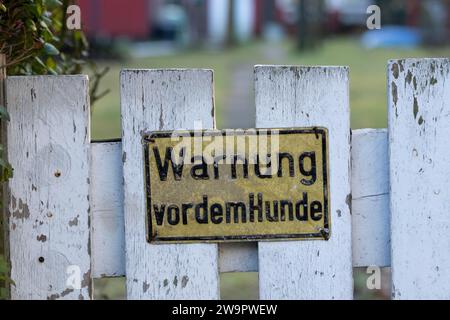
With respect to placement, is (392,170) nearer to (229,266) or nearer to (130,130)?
(229,266)

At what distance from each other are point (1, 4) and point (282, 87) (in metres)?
0.79

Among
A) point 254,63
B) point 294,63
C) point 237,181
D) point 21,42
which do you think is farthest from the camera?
point 294,63

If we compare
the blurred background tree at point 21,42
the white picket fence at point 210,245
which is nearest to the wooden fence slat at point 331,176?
the white picket fence at point 210,245

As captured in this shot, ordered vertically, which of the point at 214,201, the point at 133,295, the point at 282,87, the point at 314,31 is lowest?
the point at 133,295

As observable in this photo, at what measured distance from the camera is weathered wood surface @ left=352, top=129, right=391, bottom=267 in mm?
2504

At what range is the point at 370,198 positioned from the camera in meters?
2.53

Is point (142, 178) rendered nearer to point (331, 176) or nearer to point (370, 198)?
point (331, 176)

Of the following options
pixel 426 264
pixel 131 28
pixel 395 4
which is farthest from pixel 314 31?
pixel 426 264

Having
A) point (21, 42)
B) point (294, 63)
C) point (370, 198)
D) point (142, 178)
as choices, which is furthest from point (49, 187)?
point (294, 63)

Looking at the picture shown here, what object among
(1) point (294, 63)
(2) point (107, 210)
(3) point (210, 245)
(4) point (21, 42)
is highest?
(1) point (294, 63)

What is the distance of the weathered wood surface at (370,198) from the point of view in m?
2.50

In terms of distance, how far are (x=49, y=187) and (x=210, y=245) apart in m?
0.48

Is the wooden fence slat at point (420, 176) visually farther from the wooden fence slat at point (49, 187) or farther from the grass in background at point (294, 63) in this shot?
the grass in background at point (294, 63)

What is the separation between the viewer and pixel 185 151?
2.44 metres
